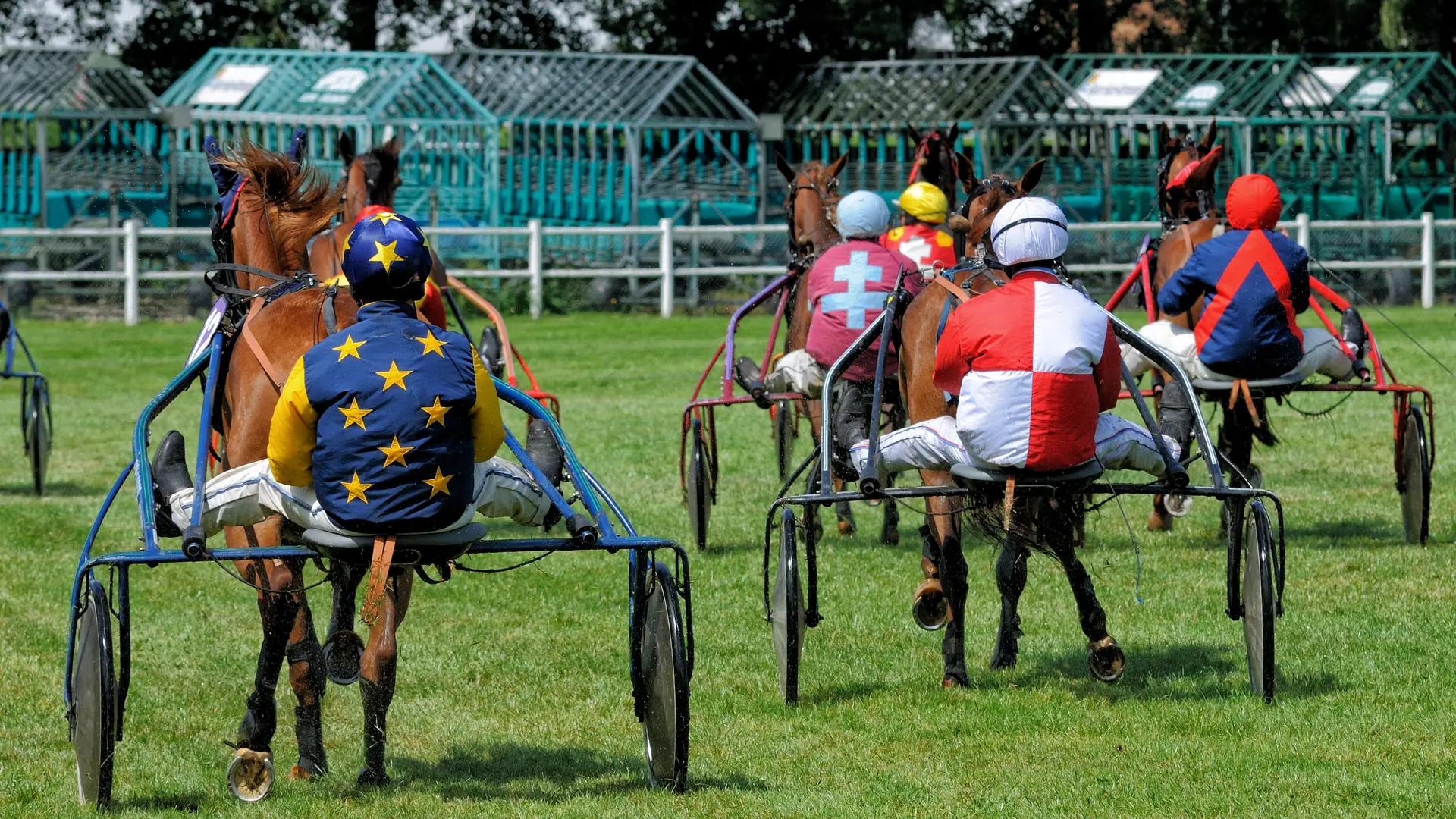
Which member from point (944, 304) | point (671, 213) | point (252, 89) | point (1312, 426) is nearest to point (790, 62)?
point (671, 213)

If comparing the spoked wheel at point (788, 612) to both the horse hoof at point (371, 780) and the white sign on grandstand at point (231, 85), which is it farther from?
the white sign on grandstand at point (231, 85)

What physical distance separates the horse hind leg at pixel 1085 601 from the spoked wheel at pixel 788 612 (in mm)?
956

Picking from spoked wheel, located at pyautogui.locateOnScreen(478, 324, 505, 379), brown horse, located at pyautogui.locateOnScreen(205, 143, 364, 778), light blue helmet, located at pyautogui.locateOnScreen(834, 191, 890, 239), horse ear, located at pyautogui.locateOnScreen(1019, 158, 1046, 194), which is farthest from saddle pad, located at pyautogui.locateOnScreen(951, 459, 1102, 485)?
spoked wheel, located at pyautogui.locateOnScreen(478, 324, 505, 379)

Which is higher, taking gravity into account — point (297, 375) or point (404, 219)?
point (404, 219)

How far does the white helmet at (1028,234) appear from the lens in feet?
Result: 24.1

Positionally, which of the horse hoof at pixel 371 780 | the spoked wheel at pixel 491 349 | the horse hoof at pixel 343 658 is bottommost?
the horse hoof at pixel 371 780

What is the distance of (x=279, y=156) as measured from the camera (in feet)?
24.9

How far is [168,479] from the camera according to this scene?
6.62 metres

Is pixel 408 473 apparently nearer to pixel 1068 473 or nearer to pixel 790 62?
pixel 1068 473

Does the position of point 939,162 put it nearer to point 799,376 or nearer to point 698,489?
point 799,376

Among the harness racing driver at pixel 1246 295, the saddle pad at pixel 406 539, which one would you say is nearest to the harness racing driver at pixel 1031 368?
the saddle pad at pixel 406 539

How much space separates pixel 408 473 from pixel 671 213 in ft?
95.8

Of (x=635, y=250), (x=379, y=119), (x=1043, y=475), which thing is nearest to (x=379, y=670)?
(x=1043, y=475)

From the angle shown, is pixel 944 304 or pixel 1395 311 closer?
pixel 944 304
